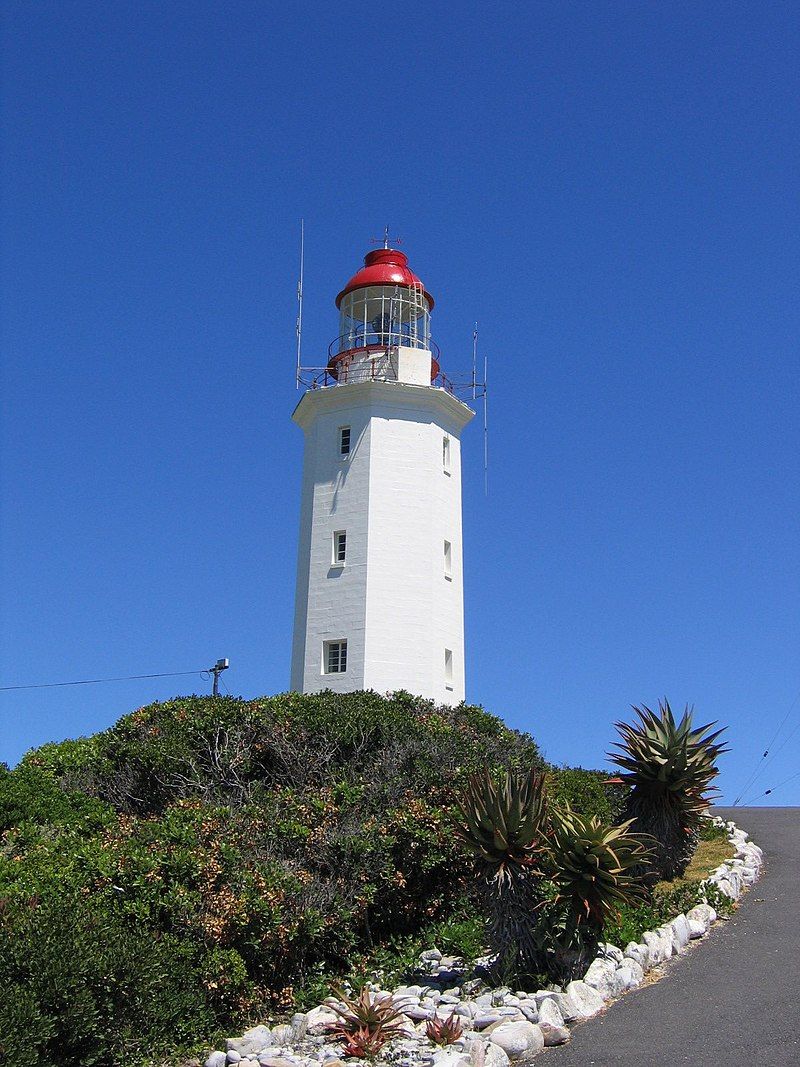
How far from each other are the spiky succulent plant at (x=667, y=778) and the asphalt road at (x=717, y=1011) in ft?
4.92

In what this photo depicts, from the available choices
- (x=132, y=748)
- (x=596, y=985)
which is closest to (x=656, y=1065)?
(x=596, y=985)

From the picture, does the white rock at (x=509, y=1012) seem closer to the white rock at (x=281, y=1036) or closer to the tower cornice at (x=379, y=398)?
the white rock at (x=281, y=1036)

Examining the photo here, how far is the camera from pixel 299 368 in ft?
103

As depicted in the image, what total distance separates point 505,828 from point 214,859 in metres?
3.56

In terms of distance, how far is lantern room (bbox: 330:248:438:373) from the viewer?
31.6 m

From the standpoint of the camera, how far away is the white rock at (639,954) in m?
12.6

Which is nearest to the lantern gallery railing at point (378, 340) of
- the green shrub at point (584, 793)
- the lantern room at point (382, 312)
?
the lantern room at point (382, 312)

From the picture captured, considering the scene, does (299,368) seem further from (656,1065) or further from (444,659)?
(656,1065)

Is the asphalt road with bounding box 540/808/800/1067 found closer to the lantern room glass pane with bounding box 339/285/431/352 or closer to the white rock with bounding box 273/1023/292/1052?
the white rock with bounding box 273/1023/292/1052

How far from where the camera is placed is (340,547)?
2941 centimetres

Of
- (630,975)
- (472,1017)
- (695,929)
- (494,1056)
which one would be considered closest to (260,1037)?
(472,1017)

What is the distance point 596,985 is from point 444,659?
56.4 feet

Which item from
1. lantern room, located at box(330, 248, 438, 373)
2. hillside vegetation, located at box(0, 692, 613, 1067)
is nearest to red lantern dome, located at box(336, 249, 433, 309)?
lantern room, located at box(330, 248, 438, 373)

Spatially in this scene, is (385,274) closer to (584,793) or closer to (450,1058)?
(584,793)
